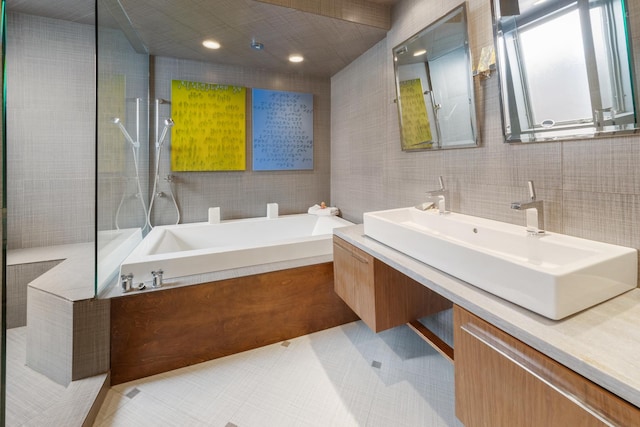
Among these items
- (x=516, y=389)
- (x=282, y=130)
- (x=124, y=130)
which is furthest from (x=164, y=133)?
(x=516, y=389)

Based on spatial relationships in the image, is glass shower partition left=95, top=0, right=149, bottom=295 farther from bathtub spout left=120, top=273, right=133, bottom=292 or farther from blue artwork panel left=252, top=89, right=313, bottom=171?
blue artwork panel left=252, top=89, right=313, bottom=171

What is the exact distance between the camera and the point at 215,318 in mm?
1731

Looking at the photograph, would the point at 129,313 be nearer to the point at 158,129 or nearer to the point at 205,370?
the point at 205,370

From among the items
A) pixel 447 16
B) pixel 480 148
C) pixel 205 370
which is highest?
pixel 447 16

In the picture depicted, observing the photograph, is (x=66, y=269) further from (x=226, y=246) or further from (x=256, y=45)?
(x=256, y=45)

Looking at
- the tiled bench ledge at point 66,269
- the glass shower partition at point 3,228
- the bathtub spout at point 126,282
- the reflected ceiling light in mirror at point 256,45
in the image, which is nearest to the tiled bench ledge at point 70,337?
the tiled bench ledge at point 66,269

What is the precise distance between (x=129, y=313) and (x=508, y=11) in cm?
241

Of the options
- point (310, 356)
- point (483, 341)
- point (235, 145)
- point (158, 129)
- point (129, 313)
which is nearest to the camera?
point (483, 341)

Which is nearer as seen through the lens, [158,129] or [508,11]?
[508,11]

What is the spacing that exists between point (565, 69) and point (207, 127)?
2.63m

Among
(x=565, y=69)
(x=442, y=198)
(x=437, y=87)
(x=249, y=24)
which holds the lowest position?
(x=442, y=198)

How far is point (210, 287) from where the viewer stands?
1708mm

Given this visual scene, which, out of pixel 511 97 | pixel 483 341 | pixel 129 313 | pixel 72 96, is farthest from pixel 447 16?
pixel 129 313

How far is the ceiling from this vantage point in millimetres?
1869
